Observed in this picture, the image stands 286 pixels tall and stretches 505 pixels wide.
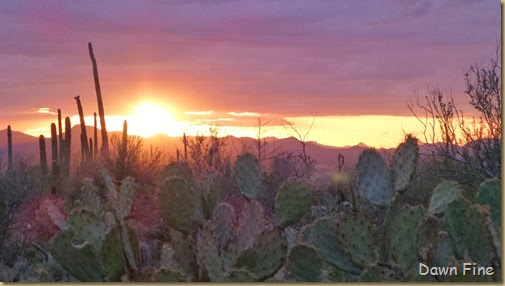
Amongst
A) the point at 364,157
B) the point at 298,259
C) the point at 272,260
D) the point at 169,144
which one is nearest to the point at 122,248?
the point at 272,260

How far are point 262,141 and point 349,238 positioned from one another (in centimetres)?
1528

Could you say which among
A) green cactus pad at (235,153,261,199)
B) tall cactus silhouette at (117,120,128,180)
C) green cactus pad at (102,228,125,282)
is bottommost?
green cactus pad at (102,228,125,282)

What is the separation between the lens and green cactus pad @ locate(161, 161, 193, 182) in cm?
383

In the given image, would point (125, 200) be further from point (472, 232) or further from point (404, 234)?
point (472, 232)

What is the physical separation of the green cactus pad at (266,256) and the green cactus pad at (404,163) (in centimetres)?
60

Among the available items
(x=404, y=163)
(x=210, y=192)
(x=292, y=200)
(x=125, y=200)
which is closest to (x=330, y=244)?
(x=292, y=200)

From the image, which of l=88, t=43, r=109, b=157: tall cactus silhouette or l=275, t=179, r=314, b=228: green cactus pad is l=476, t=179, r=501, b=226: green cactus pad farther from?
l=88, t=43, r=109, b=157: tall cactus silhouette

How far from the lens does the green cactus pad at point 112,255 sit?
3.22 m

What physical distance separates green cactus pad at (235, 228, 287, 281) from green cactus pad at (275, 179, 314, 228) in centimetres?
27

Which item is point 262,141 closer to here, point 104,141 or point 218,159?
point 218,159

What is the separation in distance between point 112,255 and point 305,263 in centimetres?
98

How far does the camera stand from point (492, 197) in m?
3.82

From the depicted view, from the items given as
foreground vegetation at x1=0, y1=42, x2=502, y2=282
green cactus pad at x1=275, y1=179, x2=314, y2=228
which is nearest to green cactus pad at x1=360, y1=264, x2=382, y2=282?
foreground vegetation at x1=0, y1=42, x2=502, y2=282

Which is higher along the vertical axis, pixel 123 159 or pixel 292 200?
pixel 123 159
